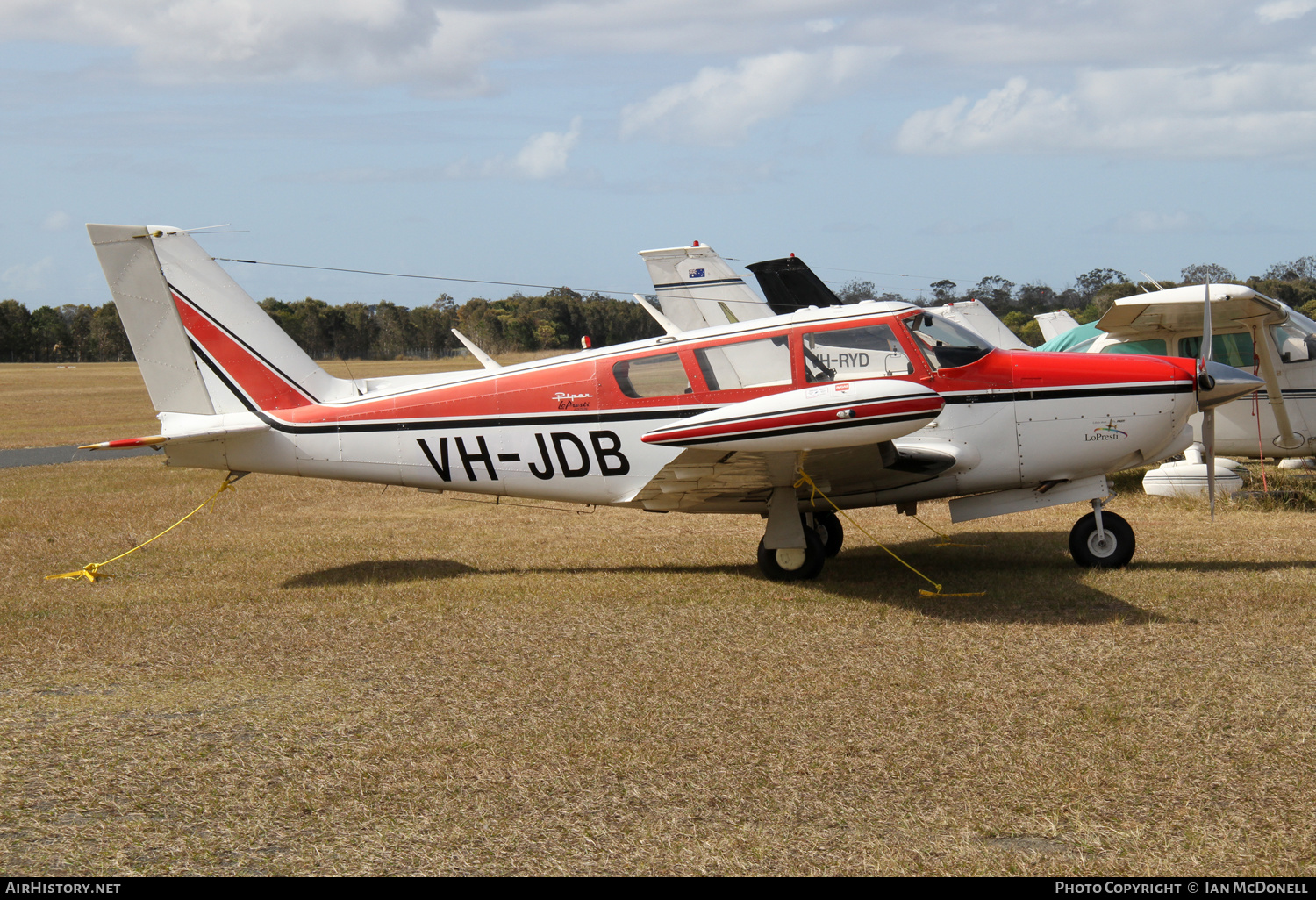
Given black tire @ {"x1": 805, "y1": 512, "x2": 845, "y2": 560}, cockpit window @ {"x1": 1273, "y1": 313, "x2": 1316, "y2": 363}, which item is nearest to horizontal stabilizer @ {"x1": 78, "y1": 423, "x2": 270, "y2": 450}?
black tire @ {"x1": 805, "y1": 512, "x2": 845, "y2": 560}

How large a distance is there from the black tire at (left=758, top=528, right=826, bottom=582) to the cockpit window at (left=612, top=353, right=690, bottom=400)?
1595 millimetres

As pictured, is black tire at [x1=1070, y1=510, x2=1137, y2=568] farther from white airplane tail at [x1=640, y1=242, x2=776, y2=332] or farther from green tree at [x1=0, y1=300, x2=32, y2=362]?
green tree at [x1=0, y1=300, x2=32, y2=362]

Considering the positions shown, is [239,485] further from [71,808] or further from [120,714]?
[71,808]

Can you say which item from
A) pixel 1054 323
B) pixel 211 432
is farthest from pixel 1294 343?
pixel 211 432

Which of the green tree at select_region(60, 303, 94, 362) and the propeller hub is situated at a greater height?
the green tree at select_region(60, 303, 94, 362)

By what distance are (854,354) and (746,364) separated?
89 cm

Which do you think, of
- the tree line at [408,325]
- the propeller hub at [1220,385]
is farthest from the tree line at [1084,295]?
the propeller hub at [1220,385]

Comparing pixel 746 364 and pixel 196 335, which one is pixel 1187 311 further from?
pixel 196 335

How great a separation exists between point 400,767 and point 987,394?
228 inches

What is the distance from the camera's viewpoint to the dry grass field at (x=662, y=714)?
408cm

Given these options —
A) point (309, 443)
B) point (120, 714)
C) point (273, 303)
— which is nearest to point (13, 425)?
point (309, 443)

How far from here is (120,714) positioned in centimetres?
573

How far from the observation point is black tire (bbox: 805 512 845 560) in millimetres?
10102

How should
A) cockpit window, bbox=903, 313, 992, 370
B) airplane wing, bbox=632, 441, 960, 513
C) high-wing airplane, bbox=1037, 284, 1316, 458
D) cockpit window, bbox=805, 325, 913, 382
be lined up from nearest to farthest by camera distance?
1. airplane wing, bbox=632, 441, 960, 513
2. cockpit window, bbox=805, 325, 913, 382
3. cockpit window, bbox=903, 313, 992, 370
4. high-wing airplane, bbox=1037, 284, 1316, 458
